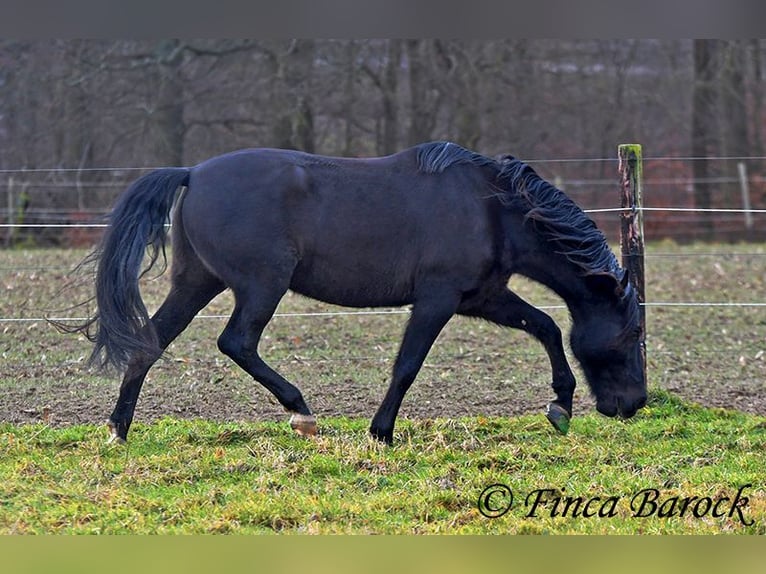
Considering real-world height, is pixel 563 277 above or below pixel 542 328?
above

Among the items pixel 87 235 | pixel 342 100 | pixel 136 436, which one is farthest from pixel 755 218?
pixel 136 436

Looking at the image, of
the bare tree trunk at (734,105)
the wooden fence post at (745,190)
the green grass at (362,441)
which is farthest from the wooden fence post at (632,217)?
Result: the bare tree trunk at (734,105)

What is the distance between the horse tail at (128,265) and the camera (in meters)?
5.74

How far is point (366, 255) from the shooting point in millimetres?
6117

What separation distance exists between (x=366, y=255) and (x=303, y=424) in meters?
1.08

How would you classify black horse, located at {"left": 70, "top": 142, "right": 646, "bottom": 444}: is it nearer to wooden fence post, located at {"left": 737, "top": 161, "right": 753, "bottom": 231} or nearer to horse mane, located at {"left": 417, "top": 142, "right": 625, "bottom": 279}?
horse mane, located at {"left": 417, "top": 142, "right": 625, "bottom": 279}

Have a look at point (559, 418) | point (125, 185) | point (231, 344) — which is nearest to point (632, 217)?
point (559, 418)

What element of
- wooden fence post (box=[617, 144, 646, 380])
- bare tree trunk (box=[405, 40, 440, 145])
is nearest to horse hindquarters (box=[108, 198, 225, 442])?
wooden fence post (box=[617, 144, 646, 380])

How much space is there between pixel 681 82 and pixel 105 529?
72.4ft

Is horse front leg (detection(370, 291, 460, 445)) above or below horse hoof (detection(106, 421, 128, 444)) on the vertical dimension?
above

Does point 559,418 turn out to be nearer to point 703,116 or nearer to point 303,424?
point 303,424

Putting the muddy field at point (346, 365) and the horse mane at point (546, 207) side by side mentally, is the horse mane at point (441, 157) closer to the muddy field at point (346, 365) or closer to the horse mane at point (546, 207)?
the horse mane at point (546, 207)

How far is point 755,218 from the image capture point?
1947 cm

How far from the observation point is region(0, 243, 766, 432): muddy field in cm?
724
